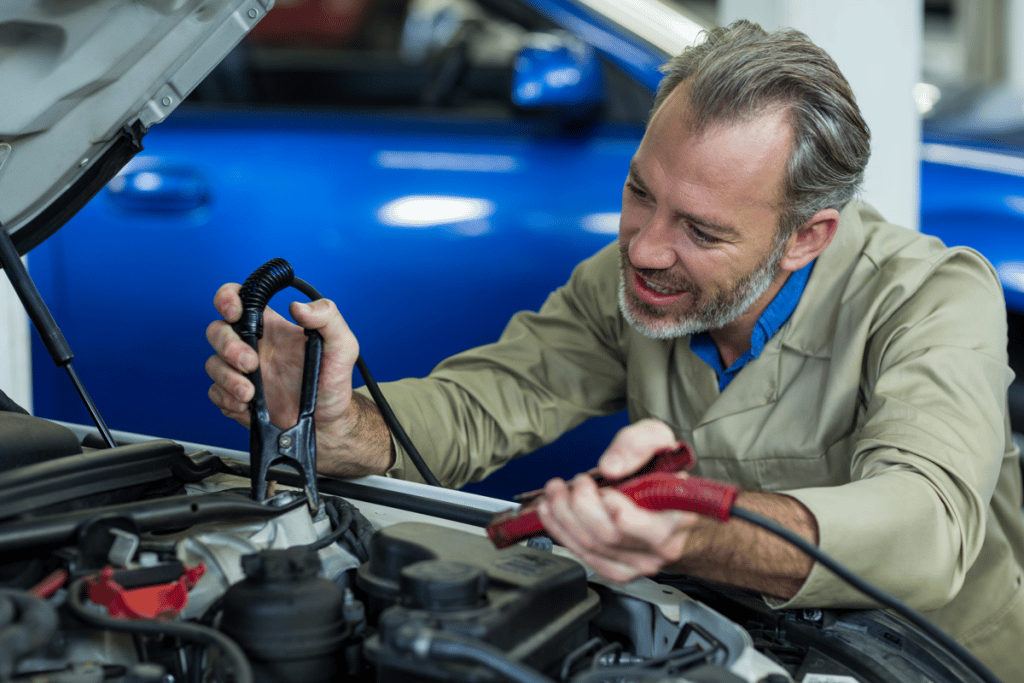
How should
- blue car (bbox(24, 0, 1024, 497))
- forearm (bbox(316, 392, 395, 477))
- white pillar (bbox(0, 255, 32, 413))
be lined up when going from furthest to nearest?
1. blue car (bbox(24, 0, 1024, 497))
2. white pillar (bbox(0, 255, 32, 413))
3. forearm (bbox(316, 392, 395, 477))

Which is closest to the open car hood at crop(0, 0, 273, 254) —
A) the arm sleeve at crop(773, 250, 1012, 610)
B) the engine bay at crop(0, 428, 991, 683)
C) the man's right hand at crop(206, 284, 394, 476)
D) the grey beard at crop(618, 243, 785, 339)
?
the man's right hand at crop(206, 284, 394, 476)

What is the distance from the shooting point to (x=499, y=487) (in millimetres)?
1947

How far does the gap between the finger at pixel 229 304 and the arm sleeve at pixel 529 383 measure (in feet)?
1.33

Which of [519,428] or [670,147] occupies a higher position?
[670,147]

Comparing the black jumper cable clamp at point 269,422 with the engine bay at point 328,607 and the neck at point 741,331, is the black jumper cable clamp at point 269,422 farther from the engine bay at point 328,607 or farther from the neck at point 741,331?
the neck at point 741,331

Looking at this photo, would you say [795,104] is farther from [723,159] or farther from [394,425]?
[394,425]

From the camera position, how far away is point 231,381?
3.37 feet

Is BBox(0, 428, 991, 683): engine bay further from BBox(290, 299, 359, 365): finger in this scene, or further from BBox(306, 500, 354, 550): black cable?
BBox(290, 299, 359, 365): finger

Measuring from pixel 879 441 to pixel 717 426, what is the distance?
0.32 m

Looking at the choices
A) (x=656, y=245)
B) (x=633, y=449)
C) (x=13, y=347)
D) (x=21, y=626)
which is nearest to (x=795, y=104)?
(x=656, y=245)

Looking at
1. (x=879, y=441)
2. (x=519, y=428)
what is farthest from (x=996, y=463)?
(x=519, y=428)

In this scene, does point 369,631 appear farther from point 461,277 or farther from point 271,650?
point 461,277

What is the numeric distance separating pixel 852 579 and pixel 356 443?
2.30 feet

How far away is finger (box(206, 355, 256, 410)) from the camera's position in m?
1.01
